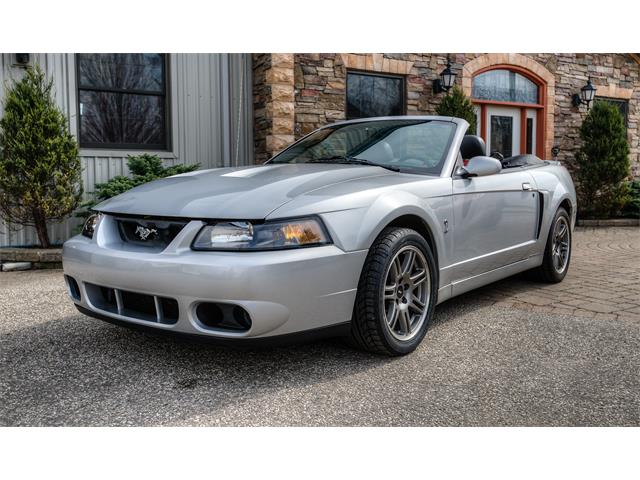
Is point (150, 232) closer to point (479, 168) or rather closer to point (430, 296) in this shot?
point (430, 296)

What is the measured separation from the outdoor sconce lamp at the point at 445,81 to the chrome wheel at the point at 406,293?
757cm

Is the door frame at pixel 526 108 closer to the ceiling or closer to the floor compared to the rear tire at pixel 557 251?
closer to the ceiling

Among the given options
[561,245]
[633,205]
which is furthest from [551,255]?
[633,205]

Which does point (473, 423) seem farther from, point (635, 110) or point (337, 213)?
point (635, 110)

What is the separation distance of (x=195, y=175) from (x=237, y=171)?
264 mm

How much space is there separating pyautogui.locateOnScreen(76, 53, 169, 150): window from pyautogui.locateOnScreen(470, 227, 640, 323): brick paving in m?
5.21

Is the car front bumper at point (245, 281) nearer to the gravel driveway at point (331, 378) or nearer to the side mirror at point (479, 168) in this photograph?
the gravel driveway at point (331, 378)

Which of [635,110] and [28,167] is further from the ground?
[635,110]

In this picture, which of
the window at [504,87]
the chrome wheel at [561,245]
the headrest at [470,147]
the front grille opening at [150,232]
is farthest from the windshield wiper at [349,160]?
the window at [504,87]

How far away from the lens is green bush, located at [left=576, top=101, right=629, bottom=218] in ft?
39.9

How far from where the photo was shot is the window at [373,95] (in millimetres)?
9703

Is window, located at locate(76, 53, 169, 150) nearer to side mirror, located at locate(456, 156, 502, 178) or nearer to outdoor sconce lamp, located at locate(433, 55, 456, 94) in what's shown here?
outdoor sconce lamp, located at locate(433, 55, 456, 94)

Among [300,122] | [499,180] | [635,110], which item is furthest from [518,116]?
[499,180]

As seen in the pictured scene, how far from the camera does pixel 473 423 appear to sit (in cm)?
255
